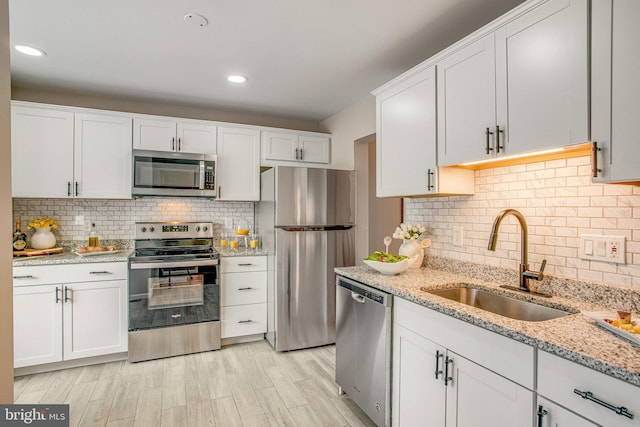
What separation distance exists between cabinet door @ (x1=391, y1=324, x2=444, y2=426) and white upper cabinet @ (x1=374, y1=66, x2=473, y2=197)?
88 cm

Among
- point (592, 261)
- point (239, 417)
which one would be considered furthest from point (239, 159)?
point (592, 261)

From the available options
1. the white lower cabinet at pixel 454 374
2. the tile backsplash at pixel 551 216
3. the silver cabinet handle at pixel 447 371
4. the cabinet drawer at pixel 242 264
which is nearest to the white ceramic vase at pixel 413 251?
the tile backsplash at pixel 551 216

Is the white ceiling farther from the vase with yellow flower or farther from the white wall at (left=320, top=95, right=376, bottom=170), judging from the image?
the vase with yellow flower

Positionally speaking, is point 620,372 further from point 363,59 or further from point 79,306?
point 79,306

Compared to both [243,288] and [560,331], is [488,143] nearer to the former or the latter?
[560,331]

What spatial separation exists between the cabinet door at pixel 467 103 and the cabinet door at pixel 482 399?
101 cm

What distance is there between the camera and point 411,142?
2.17 metres

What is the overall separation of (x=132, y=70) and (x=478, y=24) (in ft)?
8.62

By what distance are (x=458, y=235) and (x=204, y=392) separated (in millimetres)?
2162

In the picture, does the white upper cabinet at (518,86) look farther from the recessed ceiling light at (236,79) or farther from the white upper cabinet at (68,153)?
the white upper cabinet at (68,153)

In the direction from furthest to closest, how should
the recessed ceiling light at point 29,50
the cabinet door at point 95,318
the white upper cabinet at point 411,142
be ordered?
the cabinet door at point 95,318, the recessed ceiling light at point 29,50, the white upper cabinet at point 411,142

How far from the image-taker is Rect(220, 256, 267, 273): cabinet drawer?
3.28 meters

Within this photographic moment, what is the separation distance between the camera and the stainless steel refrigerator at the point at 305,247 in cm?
315

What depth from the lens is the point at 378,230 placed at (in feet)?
13.3
